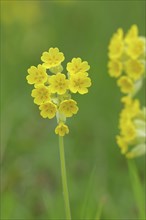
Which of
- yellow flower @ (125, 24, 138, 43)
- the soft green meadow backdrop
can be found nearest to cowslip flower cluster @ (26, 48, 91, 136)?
the soft green meadow backdrop

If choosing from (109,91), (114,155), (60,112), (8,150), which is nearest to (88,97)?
(109,91)

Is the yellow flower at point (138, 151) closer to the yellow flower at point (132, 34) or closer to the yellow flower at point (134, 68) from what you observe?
the yellow flower at point (134, 68)

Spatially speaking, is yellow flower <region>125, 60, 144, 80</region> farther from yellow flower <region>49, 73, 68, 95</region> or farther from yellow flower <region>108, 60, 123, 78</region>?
yellow flower <region>49, 73, 68, 95</region>

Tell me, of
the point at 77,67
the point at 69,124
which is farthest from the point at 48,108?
the point at 69,124

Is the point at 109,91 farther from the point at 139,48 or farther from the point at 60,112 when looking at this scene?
the point at 60,112

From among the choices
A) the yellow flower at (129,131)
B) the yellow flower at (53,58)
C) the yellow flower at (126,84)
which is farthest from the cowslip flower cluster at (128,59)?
the yellow flower at (53,58)

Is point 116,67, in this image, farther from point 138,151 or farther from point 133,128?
point 138,151
